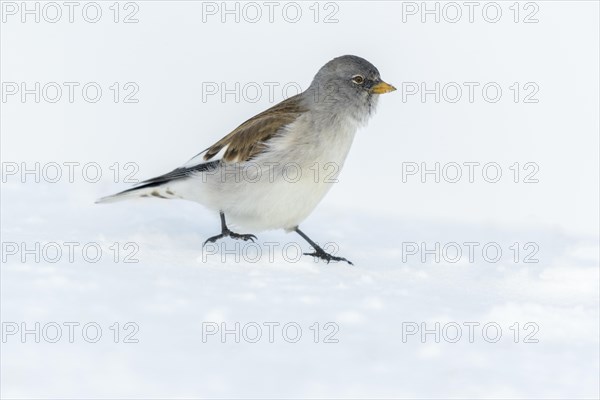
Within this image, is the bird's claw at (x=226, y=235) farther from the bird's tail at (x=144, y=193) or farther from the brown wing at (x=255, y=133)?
the brown wing at (x=255, y=133)

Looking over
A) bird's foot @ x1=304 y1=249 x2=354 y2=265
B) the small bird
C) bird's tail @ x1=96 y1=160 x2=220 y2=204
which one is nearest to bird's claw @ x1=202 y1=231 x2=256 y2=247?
the small bird

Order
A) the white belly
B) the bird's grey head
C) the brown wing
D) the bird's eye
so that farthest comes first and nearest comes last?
the bird's eye, the bird's grey head, the brown wing, the white belly

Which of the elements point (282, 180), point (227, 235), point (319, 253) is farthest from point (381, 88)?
point (227, 235)

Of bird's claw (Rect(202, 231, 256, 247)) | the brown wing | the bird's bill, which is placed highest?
the bird's bill

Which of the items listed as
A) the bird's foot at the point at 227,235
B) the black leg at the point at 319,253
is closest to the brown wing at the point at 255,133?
the bird's foot at the point at 227,235

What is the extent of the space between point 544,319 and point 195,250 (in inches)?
107

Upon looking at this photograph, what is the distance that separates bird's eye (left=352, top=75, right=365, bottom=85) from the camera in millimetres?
8281

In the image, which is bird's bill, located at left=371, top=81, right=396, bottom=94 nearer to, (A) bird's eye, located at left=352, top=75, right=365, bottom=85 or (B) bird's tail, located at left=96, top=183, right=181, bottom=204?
(A) bird's eye, located at left=352, top=75, right=365, bottom=85

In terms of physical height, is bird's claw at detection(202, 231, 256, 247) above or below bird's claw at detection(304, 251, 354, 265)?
above

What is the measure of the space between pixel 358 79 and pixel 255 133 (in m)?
0.98

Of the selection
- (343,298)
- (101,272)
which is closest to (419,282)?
(343,298)

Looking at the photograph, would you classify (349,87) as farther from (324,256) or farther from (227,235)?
(227,235)

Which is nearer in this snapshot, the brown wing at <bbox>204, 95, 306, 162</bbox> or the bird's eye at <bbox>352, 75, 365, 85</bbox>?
the brown wing at <bbox>204, 95, 306, 162</bbox>

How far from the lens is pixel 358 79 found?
27.2 feet
